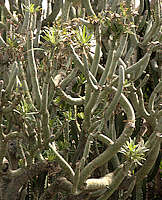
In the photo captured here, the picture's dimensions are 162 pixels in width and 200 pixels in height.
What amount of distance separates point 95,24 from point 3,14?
1542 millimetres

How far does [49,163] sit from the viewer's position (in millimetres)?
2184

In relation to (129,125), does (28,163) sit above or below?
below

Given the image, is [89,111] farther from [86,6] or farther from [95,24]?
[86,6]

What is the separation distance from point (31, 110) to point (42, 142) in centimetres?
21

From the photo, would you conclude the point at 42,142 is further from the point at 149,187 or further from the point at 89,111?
the point at 149,187

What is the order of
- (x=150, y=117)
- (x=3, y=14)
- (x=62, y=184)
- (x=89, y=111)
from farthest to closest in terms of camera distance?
(x=3, y=14) → (x=150, y=117) → (x=62, y=184) → (x=89, y=111)

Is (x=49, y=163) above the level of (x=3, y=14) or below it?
below

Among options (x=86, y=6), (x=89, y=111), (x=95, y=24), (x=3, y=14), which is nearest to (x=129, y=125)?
(x=89, y=111)

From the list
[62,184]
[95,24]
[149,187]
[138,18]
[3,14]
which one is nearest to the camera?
[95,24]

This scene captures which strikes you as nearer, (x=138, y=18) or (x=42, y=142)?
(x=42, y=142)

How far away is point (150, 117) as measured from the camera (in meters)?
2.54

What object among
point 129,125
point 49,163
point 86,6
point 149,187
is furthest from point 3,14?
point 149,187

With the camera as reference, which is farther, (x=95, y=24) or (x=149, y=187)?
(x=149, y=187)

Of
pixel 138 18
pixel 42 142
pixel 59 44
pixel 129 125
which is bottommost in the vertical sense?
pixel 42 142
